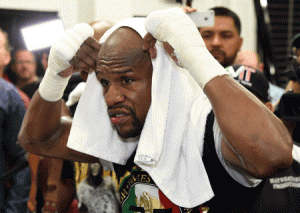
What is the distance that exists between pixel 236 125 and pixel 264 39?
2.83m

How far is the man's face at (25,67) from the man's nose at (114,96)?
7.34 ft

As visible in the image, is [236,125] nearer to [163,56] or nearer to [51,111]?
[163,56]

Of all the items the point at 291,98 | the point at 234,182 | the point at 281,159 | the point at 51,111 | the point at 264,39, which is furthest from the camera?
the point at 264,39

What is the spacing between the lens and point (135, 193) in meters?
1.39

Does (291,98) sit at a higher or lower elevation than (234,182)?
higher

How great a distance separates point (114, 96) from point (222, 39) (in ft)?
4.65

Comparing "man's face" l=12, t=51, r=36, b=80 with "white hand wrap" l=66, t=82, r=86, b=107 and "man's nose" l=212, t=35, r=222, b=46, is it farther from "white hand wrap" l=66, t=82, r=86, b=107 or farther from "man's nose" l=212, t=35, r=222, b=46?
"man's nose" l=212, t=35, r=222, b=46

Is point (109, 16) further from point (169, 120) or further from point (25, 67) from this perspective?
point (169, 120)

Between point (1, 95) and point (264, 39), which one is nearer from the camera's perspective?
point (1, 95)

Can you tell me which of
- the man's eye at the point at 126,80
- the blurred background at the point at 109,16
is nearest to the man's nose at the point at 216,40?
the blurred background at the point at 109,16

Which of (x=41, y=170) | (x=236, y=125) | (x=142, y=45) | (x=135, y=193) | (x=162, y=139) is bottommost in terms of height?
(x=41, y=170)

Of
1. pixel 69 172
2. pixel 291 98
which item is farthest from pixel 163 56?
pixel 69 172

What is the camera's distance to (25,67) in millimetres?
3277

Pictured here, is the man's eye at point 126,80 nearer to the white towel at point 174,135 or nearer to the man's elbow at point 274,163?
the white towel at point 174,135
